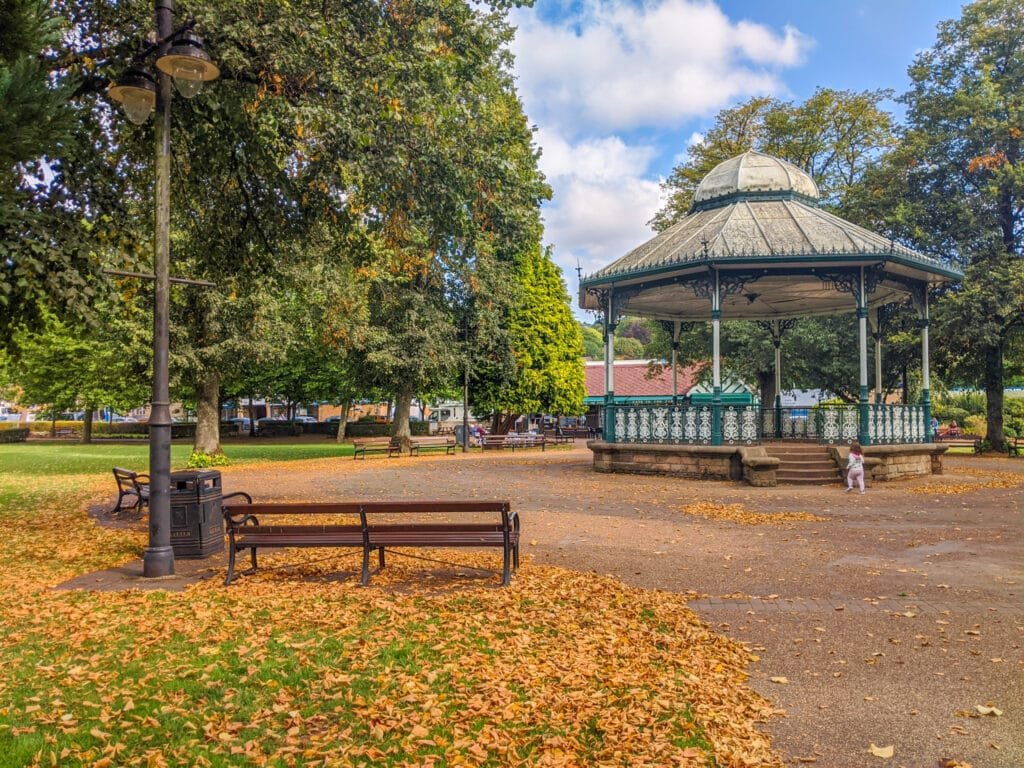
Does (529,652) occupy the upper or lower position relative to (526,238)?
lower

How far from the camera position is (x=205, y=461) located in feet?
78.9

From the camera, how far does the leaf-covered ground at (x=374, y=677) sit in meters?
3.83

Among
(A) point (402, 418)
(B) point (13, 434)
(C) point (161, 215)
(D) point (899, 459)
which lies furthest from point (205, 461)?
(B) point (13, 434)

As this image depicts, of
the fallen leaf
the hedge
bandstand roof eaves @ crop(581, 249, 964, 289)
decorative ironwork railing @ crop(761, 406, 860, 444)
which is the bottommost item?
the hedge

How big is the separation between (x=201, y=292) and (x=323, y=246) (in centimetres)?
1242

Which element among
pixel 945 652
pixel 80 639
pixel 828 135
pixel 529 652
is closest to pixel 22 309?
pixel 80 639

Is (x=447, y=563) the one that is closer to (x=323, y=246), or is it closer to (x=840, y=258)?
(x=323, y=246)

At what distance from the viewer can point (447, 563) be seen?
8.34 m

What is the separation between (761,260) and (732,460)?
4.89 metres

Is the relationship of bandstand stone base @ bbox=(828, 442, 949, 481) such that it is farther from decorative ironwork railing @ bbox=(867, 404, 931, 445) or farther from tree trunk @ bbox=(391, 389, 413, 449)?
tree trunk @ bbox=(391, 389, 413, 449)

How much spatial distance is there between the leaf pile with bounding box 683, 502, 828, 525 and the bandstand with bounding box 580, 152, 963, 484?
3.87m

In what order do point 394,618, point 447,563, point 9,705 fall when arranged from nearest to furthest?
point 9,705, point 394,618, point 447,563

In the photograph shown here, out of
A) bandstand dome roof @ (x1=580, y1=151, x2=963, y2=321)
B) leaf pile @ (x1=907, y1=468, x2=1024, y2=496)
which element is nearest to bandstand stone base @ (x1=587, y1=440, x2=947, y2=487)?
leaf pile @ (x1=907, y1=468, x2=1024, y2=496)

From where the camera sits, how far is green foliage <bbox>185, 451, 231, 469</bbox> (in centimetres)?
2361
